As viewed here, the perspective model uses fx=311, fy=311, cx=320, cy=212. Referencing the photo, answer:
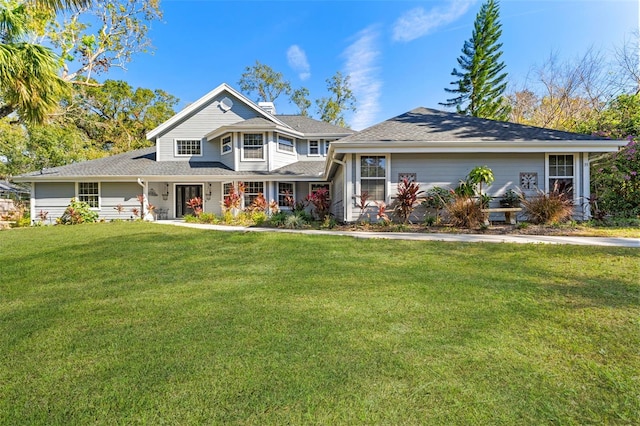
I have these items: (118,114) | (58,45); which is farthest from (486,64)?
(118,114)

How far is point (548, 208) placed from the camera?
29.4 feet

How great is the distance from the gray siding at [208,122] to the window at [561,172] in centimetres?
1367

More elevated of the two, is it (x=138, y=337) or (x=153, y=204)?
(x=153, y=204)

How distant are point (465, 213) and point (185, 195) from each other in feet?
47.1

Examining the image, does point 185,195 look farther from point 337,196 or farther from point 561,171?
point 561,171

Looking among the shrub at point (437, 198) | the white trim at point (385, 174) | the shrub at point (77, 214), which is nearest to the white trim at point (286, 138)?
the white trim at point (385, 174)

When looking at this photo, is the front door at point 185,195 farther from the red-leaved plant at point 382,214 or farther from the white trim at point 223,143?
the red-leaved plant at point 382,214

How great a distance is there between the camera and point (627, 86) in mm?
16953

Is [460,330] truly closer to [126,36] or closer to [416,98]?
[126,36]

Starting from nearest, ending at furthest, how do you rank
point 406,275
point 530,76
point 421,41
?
point 406,275, point 421,41, point 530,76

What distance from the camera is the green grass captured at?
1.84 metres

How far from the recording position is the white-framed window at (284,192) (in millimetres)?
15484

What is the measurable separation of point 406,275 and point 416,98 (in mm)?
22126

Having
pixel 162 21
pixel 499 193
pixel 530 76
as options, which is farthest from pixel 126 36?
pixel 530 76
